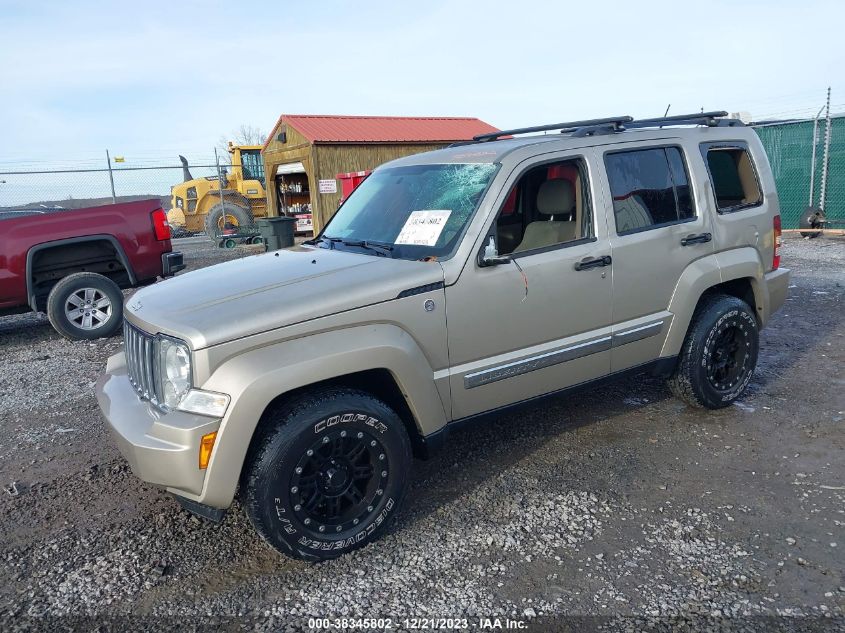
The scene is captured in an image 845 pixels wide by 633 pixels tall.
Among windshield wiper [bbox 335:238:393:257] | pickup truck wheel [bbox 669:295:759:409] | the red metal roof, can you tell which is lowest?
pickup truck wheel [bbox 669:295:759:409]

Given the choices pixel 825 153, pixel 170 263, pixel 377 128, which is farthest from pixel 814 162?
pixel 170 263

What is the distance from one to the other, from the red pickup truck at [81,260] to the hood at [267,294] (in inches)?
177

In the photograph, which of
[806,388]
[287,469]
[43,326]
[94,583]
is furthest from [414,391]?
[43,326]

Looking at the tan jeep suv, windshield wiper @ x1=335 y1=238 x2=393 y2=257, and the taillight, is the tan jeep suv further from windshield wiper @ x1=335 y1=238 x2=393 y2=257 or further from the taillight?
the taillight

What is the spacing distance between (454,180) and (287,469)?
1.92 metres

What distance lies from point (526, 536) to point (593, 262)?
1.58 meters

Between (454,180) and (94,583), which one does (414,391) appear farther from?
(94,583)

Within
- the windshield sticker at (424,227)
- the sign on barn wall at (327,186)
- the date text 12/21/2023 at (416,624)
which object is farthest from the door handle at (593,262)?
the sign on barn wall at (327,186)

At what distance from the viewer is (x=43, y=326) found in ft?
28.2

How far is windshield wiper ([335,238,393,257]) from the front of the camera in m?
3.59

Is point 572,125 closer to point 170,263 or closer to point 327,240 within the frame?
point 327,240

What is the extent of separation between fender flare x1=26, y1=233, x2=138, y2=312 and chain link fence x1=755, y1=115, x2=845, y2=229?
13.2m

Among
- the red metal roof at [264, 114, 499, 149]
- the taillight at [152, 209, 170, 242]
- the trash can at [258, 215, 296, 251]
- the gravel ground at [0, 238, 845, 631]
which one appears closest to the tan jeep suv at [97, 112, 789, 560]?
the gravel ground at [0, 238, 845, 631]

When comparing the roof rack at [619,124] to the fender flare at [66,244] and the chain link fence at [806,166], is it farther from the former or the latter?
the chain link fence at [806,166]
